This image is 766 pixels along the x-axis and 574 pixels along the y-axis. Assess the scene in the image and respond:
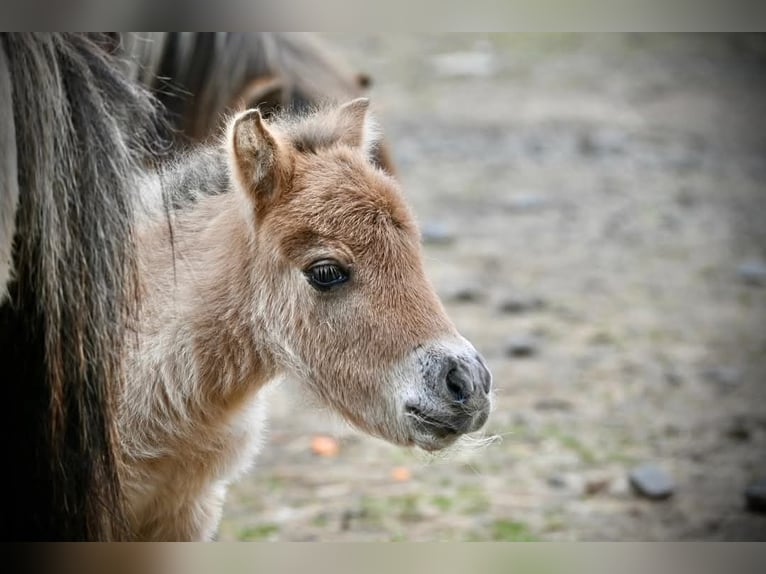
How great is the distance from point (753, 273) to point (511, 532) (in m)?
1.79

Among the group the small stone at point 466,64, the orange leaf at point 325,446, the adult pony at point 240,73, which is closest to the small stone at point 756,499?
the orange leaf at point 325,446

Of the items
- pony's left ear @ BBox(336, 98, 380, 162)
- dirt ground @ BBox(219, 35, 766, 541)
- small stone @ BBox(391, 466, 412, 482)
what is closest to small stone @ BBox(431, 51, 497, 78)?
dirt ground @ BBox(219, 35, 766, 541)

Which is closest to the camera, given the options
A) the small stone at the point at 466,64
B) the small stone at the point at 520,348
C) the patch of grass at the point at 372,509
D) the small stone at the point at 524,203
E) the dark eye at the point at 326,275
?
the dark eye at the point at 326,275

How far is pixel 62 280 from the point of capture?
1447 mm

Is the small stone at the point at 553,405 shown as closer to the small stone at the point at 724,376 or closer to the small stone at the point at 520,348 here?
the small stone at the point at 520,348

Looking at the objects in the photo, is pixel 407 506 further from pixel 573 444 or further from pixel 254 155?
pixel 254 155

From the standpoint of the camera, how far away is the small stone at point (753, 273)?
3.52 meters

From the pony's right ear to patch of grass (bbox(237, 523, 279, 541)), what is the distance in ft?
3.04

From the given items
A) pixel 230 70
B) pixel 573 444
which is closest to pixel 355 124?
pixel 230 70

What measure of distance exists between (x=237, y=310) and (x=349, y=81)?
127 centimetres

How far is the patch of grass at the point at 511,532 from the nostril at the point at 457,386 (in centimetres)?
84

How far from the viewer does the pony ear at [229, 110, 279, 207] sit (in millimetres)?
1483
